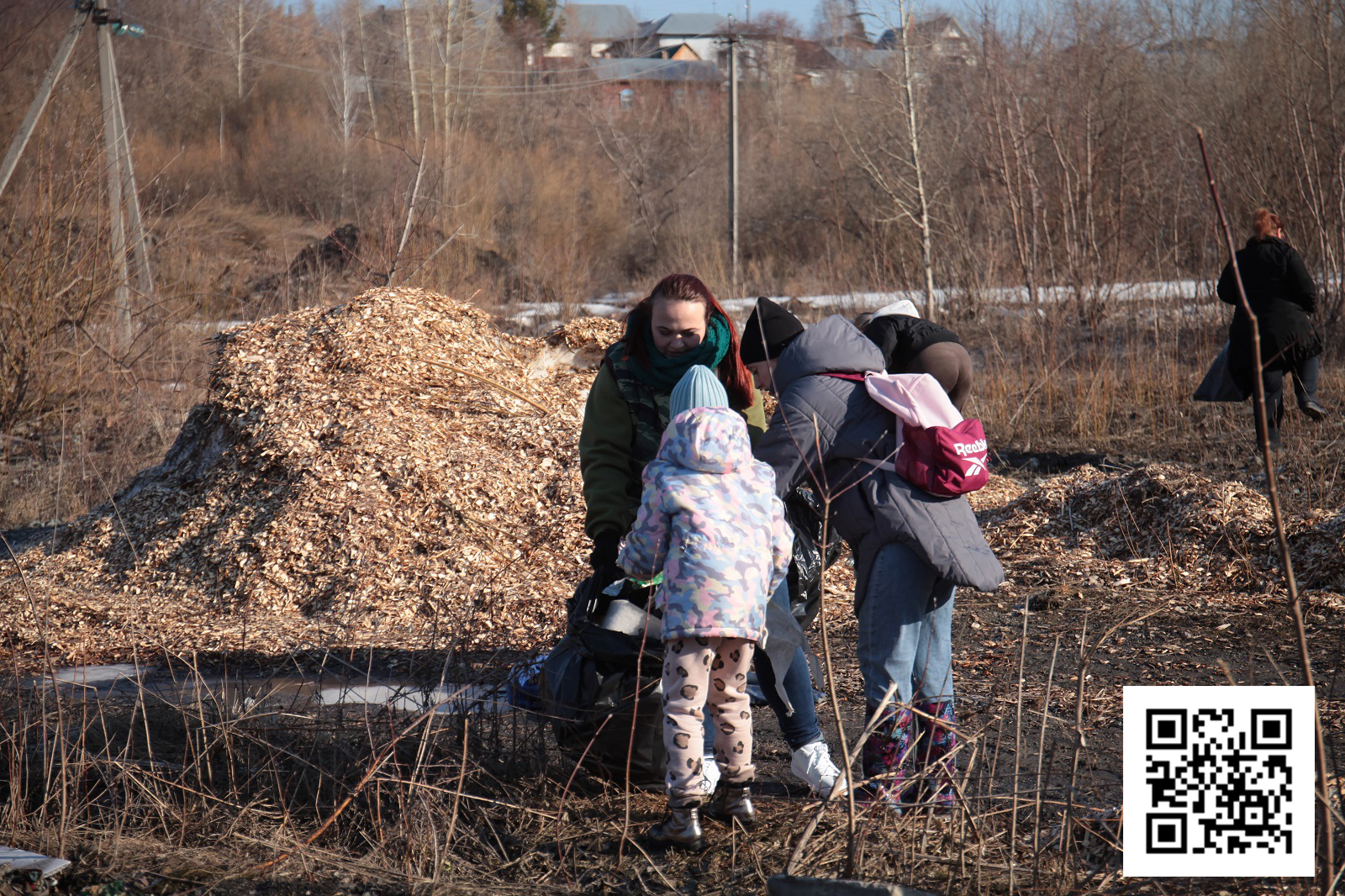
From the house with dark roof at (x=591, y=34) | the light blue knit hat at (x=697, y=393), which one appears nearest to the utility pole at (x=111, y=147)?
the light blue knit hat at (x=697, y=393)

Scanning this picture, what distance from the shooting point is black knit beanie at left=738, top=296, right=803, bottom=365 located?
3287 millimetres

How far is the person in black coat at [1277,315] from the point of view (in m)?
7.77

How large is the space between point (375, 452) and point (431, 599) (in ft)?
4.56

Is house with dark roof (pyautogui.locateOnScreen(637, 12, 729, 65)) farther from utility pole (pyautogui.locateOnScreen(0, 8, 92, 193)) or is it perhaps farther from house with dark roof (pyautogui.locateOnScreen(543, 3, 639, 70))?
utility pole (pyautogui.locateOnScreen(0, 8, 92, 193))

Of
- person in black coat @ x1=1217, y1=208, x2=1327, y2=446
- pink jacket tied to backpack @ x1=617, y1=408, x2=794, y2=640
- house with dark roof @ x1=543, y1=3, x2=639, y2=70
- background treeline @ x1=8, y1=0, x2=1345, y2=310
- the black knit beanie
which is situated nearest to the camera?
pink jacket tied to backpack @ x1=617, y1=408, x2=794, y2=640

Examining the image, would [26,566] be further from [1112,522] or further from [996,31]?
[996,31]

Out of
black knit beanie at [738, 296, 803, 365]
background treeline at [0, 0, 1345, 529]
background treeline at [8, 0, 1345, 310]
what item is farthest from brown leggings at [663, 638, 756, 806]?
background treeline at [8, 0, 1345, 310]

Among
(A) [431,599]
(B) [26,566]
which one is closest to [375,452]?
(A) [431,599]

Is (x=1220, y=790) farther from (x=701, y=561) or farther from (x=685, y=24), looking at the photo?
(x=685, y=24)

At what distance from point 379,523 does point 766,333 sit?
3170 mm

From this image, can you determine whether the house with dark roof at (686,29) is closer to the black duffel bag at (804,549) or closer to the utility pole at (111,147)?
the utility pole at (111,147)

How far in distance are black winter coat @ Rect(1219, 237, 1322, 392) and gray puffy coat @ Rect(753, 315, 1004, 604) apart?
594 centimetres

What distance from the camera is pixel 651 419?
3.16 m

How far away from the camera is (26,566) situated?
19.7ft
